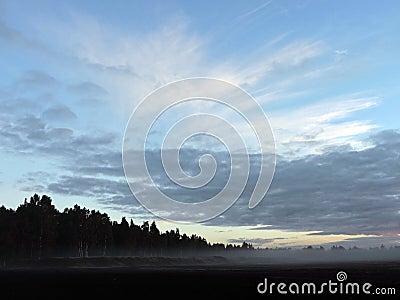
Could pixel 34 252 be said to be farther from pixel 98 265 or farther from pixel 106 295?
pixel 106 295

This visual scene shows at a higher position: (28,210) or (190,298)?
(28,210)

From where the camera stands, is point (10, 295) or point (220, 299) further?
point (10, 295)

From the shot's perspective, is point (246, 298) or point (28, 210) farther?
point (28, 210)

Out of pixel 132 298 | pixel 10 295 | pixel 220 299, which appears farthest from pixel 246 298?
pixel 10 295

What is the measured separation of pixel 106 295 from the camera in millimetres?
53906

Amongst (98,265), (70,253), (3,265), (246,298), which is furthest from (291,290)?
(70,253)

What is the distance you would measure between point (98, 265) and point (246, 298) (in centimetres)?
13884

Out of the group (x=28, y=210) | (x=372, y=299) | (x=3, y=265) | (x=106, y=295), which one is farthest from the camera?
(x=28, y=210)

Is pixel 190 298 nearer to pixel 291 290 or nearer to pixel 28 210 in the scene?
pixel 291 290

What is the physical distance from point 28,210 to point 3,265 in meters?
24.0

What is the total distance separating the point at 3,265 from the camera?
174m

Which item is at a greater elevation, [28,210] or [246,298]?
[28,210]

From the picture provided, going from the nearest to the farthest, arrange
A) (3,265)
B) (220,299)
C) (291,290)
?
(220,299) → (291,290) → (3,265)

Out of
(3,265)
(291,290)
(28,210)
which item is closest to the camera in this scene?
(291,290)
